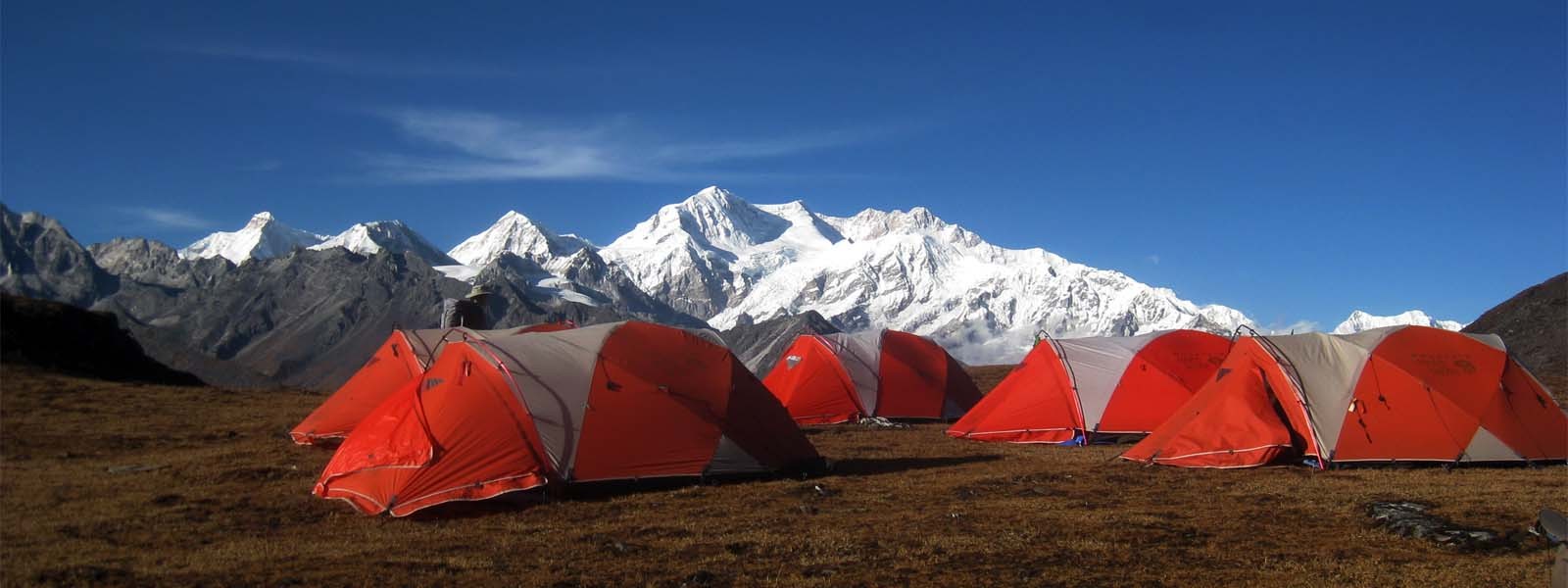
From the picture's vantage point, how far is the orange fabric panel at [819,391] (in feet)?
98.9

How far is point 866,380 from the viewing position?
3056cm

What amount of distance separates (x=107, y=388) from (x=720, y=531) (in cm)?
2455

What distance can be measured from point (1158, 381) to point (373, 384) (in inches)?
664

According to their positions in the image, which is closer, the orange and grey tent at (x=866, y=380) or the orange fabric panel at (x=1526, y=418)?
the orange fabric panel at (x=1526, y=418)

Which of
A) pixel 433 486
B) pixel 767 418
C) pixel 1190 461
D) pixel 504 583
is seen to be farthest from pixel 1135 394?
pixel 504 583

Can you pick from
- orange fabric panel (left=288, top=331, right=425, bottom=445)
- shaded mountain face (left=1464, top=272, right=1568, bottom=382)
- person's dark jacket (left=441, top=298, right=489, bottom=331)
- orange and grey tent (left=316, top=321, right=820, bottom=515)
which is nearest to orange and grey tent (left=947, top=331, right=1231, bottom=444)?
orange and grey tent (left=316, top=321, right=820, bottom=515)

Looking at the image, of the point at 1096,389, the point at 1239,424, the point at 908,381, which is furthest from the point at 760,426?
the point at 908,381

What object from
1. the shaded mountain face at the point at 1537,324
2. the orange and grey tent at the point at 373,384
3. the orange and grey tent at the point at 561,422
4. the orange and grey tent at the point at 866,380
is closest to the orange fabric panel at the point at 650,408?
the orange and grey tent at the point at 561,422

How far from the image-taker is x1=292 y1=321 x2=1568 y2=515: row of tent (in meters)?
15.0

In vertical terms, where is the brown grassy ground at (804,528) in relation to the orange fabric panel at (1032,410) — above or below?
below

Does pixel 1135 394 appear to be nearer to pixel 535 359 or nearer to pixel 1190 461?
pixel 1190 461

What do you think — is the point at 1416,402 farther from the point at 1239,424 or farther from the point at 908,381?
the point at 908,381

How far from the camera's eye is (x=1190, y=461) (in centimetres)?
1836

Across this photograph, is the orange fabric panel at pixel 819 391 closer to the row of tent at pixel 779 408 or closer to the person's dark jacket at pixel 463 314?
the row of tent at pixel 779 408
